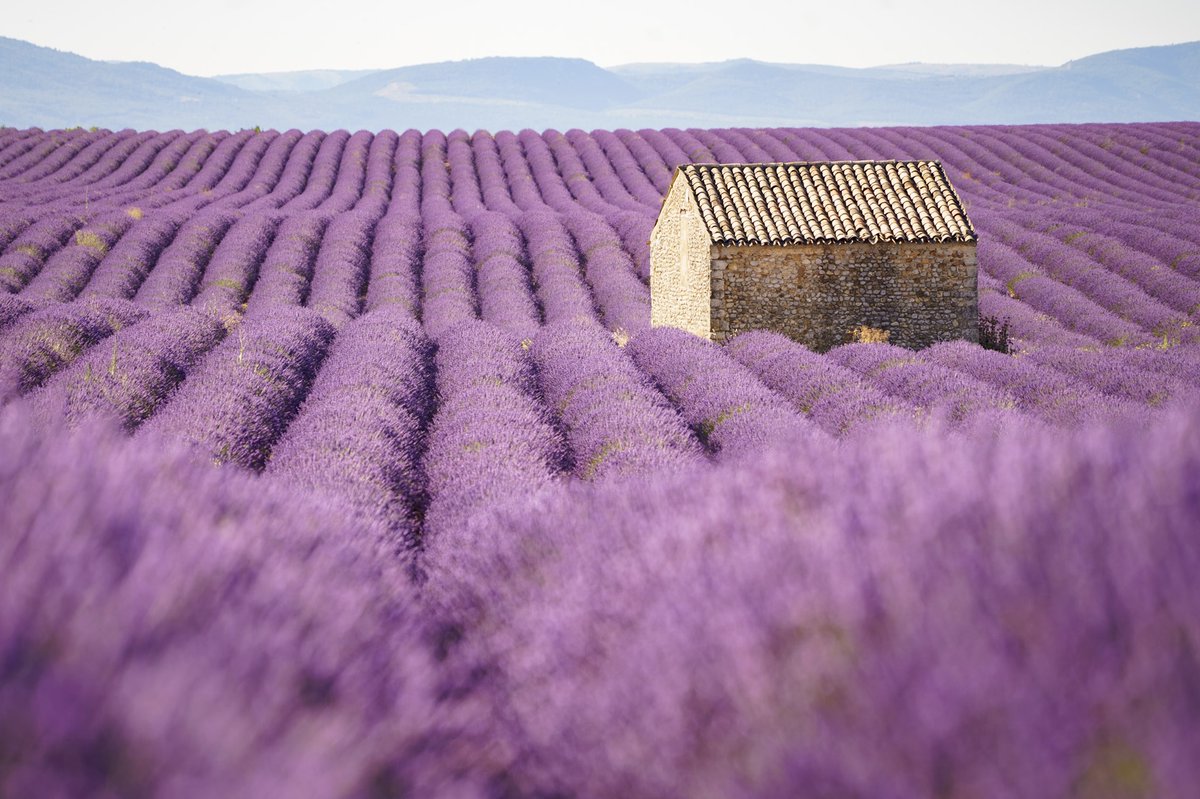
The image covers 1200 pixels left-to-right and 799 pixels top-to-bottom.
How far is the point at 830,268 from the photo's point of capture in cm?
1584

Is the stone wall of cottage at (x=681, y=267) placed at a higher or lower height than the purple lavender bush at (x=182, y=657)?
lower

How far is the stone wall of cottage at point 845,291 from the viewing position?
15578mm

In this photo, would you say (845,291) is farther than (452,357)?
Yes

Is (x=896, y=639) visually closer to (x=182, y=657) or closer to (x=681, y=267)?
(x=182, y=657)

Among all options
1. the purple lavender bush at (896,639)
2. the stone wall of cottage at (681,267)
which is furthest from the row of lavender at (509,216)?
the purple lavender bush at (896,639)

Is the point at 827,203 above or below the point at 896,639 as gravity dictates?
below

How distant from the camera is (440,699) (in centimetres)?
216

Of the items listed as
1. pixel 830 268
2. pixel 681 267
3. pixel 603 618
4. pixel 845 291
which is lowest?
pixel 845 291

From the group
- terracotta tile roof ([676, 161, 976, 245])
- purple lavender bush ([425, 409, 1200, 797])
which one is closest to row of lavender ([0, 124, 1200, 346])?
terracotta tile roof ([676, 161, 976, 245])

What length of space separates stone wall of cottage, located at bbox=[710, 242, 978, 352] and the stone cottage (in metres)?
0.02

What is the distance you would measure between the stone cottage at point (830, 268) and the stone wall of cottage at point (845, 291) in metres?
0.02

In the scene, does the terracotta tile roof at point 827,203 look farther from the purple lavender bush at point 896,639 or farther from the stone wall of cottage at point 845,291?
the purple lavender bush at point 896,639

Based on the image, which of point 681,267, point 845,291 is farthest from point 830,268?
point 681,267

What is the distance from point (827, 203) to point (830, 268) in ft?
4.88
